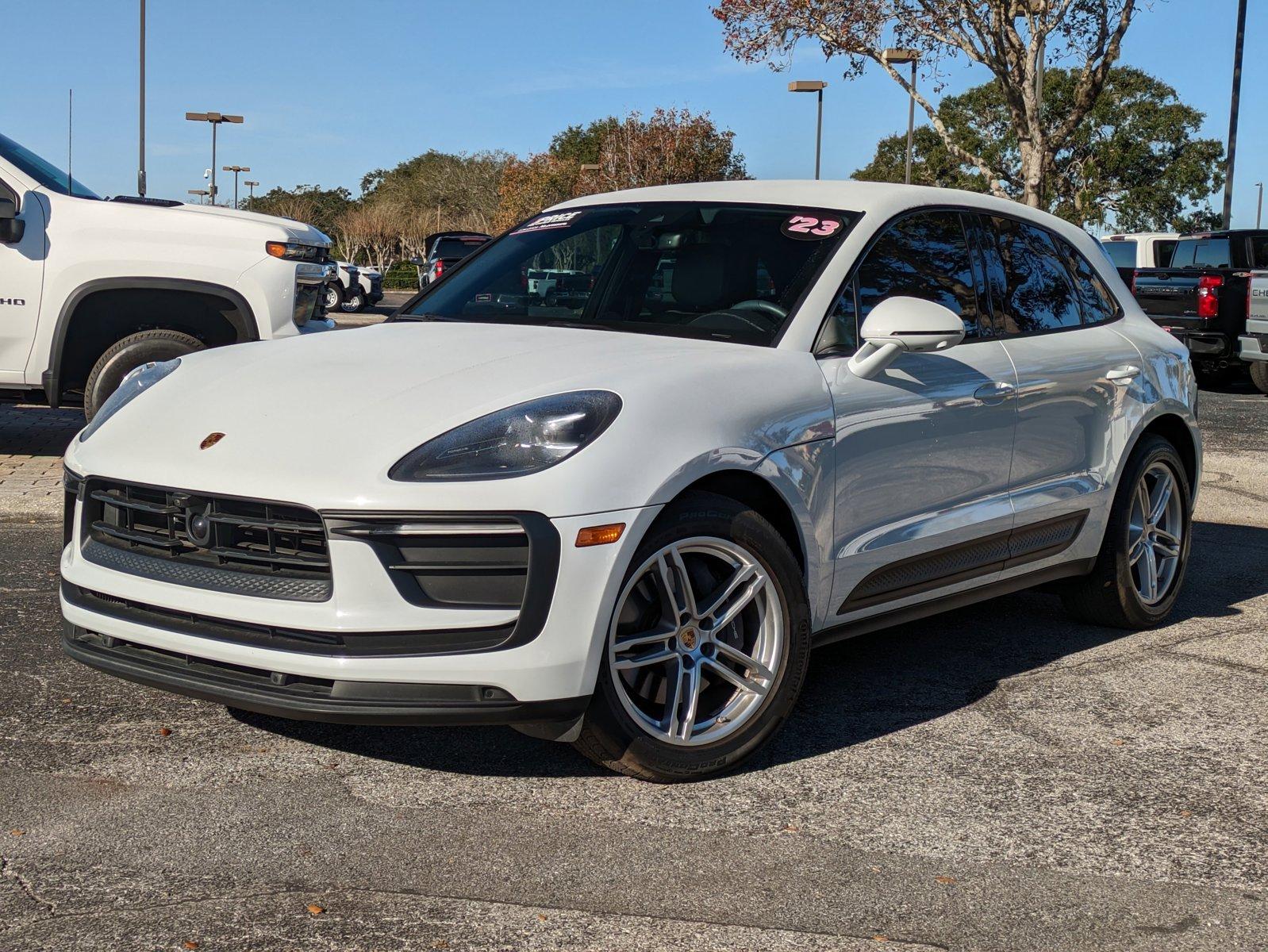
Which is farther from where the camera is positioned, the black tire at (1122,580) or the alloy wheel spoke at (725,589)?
the black tire at (1122,580)

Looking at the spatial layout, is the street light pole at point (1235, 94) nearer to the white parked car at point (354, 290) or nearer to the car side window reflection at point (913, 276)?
the white parked car at point (354, 290)

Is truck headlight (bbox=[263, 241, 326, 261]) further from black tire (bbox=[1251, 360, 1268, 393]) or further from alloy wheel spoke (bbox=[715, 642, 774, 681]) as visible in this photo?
black tire (bbox=[1251, 360, 1268, 393])

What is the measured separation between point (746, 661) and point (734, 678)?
0.18ft

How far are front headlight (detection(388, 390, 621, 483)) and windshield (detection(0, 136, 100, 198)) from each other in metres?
6.56

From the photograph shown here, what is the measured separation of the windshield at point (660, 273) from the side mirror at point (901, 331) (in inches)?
10.2

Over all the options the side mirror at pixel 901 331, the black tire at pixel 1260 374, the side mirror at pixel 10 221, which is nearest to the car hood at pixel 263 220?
the side mirror at pixel 10 221

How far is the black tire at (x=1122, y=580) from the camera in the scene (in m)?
5.64

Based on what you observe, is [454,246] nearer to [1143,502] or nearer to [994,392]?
[1143,502]

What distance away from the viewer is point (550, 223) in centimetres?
539

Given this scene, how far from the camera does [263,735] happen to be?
14.0ft

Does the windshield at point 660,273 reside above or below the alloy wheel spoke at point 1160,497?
above

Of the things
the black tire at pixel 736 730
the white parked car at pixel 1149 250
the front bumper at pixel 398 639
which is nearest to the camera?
the front bumper at pixel 398 639

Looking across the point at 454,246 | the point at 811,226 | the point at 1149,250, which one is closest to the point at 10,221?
the point at 811,226

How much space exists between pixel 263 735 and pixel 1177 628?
11.9ft
